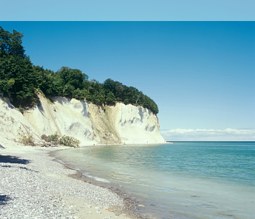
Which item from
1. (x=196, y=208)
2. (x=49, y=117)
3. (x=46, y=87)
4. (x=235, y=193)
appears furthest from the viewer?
(x=46, y=87)

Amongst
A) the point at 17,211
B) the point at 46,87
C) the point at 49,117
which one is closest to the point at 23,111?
the point at 49,117

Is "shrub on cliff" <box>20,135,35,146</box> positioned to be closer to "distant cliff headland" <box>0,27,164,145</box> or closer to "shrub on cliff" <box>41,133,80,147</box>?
"distant cliff headland" <box>0,27,164,145</box>

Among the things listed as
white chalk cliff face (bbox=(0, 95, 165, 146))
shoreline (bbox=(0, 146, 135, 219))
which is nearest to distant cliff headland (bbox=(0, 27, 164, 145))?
white chalk cliff face (bbox=(0, 95, 165, 146))

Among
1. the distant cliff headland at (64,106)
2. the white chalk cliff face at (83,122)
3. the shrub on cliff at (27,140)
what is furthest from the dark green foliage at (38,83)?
the shrub on cliff at (27,140)

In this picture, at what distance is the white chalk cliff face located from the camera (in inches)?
2058

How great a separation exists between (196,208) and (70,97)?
66.6 meters

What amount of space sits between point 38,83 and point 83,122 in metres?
15.0

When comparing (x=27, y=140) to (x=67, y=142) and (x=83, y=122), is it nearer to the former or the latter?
(x=67, y=142)

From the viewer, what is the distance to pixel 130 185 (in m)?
21.5

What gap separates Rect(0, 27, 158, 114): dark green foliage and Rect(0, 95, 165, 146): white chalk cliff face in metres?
2.22

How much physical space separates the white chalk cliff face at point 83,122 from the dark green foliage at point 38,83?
2.22 metres

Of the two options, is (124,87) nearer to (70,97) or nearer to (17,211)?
(70,97)

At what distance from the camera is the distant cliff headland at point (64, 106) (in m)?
56.4

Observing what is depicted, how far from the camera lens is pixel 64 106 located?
76.8 meters
